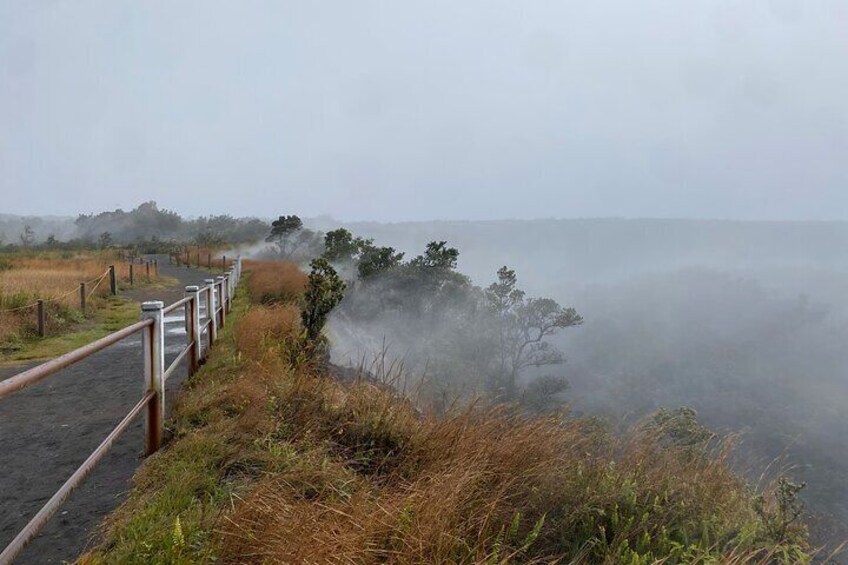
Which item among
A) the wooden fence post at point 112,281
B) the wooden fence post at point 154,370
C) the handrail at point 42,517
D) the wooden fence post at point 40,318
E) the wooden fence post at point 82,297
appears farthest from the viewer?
the wooden fence post at point 112,281

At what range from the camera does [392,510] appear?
2830mm

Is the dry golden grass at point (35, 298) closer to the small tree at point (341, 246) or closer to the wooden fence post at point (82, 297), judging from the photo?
the wooden fence post at point (82, 297)

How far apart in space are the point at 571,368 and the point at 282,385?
94.0 meters

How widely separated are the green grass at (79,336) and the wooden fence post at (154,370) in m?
6.80

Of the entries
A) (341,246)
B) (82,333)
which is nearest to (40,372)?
(82,333)

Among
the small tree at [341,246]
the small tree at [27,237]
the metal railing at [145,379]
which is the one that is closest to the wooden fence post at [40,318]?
the metal railing at [145,379]

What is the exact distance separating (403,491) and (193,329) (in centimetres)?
419

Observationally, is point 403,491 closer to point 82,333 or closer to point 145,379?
point 145,379

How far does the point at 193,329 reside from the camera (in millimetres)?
6551

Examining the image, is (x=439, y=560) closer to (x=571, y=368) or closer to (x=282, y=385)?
(x=282, y=385)

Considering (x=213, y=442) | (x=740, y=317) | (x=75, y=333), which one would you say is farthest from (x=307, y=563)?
(x=740, y=317)

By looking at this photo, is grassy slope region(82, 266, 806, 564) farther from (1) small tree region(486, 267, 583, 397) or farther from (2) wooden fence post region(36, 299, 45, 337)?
(1) small tree region(486, 267, 583, 397)

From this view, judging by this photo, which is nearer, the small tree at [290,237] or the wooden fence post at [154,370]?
the wooden fence post at [154,370]

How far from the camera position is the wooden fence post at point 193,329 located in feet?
20.4
